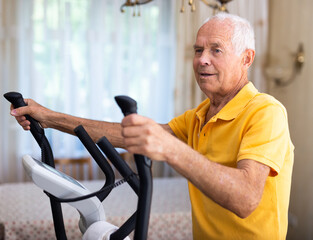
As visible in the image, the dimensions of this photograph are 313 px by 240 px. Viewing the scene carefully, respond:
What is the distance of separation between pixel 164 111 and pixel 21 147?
1.52 m

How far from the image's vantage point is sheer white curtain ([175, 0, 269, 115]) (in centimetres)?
379

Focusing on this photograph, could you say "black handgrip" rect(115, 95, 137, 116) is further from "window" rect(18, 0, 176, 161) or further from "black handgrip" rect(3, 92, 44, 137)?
"window" rect(18, 0, 176, 161)

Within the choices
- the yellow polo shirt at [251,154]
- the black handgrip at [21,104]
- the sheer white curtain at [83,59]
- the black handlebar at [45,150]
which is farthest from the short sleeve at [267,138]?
the sheer white curtain at [83,59]

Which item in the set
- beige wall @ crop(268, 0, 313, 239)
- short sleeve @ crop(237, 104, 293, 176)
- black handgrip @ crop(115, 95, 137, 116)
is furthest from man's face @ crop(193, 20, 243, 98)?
beige wall @ crop(268, 0, 313, 239)

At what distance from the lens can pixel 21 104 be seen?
4.39 feet

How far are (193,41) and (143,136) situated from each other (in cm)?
316

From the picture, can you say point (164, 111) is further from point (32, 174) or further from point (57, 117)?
point (32, 174)

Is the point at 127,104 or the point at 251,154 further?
the point at 251,154

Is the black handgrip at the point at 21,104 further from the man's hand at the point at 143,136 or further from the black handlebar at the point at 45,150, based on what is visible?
the man's hand at the point at 143,136

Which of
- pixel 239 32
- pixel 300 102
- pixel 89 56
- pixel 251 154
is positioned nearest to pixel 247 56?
pixel 239 32

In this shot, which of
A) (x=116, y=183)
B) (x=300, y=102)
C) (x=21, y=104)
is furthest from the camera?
(x=300, y=102)

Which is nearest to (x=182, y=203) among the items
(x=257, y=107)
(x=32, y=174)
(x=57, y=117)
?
(x=57, y=117)

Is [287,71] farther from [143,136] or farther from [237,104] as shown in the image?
[143,136]

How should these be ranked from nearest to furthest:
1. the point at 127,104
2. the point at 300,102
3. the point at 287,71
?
the point at 127,104 → the point at 300,102 → the point at 287,71
